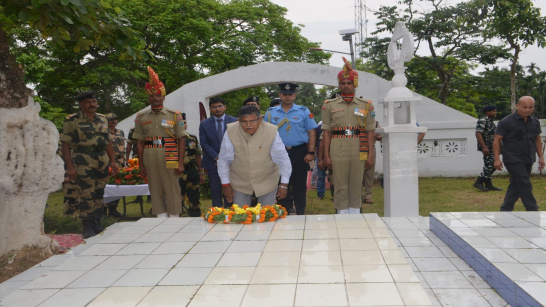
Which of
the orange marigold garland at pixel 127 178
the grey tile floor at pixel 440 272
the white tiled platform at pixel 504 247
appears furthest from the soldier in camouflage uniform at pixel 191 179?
the white tiled platform at pixel 504 247

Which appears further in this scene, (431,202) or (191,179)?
(431,202)

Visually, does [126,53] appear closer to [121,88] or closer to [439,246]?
[439,246]

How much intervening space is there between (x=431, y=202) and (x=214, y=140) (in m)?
4.03

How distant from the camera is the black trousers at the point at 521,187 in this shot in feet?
19.3

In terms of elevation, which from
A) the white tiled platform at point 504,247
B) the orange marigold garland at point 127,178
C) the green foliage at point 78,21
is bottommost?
the white tiled platform at point 504,247

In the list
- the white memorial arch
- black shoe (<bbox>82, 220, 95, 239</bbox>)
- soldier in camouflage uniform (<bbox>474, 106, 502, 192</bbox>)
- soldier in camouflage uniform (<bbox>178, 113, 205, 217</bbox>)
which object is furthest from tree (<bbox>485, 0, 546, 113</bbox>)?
black shoe (<bbox>82, 220, 95, 239</bbox>)

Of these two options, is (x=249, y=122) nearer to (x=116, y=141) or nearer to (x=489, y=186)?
(x=116, y=141)

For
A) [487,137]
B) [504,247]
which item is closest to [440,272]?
[504,247]

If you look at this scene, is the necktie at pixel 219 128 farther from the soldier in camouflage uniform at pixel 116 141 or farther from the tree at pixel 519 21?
the tree at pixel 519 21

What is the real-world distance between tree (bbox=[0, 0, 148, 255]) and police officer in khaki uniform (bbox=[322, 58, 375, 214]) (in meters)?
2.36

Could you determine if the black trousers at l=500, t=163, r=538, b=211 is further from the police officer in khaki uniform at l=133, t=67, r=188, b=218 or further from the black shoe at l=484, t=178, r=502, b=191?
the police officer in khaki uniform at l=133, t=67, r=188, b=218

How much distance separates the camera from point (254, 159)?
5.07 meters

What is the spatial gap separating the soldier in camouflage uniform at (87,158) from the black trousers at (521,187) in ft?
16.8

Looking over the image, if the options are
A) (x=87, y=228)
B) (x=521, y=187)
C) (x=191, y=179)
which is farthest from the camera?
(x=191, y=179)
